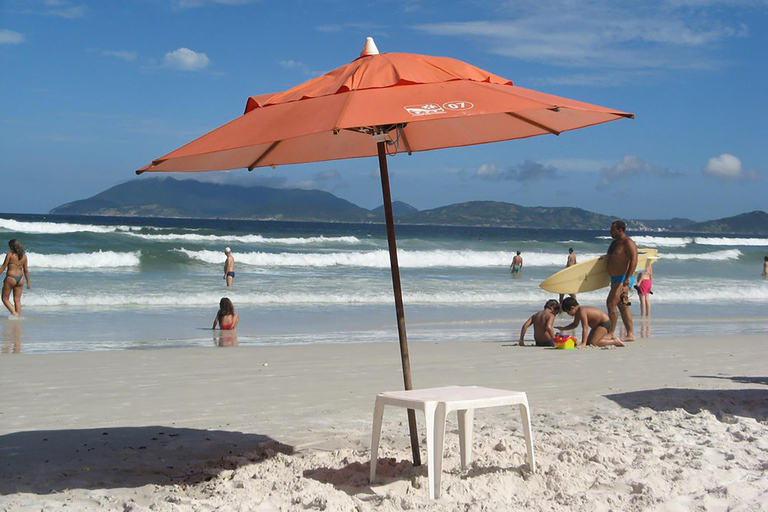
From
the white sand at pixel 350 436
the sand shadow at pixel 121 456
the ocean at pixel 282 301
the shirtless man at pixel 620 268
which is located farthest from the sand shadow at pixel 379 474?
the ocean at pixel 282 301

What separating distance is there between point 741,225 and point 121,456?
146m

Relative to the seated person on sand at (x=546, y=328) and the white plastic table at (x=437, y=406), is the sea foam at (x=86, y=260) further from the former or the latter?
the white plastic table at (x=437, y=406)

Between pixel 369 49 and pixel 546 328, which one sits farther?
pixel 546 328

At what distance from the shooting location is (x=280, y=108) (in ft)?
13.0

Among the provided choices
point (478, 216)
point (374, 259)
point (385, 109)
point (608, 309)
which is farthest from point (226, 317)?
point (478, 216)

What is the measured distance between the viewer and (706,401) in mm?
6359

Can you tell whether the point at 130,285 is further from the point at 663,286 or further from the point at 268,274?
the point at 663,286

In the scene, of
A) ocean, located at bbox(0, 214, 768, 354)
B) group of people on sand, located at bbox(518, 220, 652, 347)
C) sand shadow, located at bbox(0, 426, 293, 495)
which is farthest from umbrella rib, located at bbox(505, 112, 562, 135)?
ocean, located at bbox(0, 214, 768, 354)

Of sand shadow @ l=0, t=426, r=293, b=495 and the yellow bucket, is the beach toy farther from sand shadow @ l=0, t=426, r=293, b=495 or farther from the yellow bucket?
sand shadow @ l=0, t=426, r=293, b=495

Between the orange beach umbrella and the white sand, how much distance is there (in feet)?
2.27

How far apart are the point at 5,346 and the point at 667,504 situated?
9.43m

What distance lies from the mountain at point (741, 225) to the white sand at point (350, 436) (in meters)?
133

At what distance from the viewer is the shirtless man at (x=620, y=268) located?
34.9 ft

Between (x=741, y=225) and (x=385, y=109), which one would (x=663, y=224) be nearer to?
(x=741, y=225)
